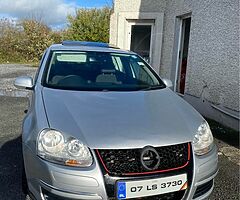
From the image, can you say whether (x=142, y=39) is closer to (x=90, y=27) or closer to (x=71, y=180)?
(x=71, y=180)

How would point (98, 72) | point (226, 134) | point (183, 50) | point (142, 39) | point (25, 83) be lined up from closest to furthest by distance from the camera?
point (25, 83) → point (98, 72) → point (226, 134) → point (183, 50) → point (142, 39)

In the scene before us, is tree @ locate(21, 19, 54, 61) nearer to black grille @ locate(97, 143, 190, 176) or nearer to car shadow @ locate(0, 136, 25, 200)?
car shadow @ locate(0, 136, 25, 200)

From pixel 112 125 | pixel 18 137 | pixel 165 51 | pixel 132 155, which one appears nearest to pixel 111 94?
pixel 112 125

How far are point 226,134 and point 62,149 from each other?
374 centimetres

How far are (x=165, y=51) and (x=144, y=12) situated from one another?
1.53 meters

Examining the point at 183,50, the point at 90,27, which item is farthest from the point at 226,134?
the point at 90,27

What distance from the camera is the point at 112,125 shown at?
2.16 metres

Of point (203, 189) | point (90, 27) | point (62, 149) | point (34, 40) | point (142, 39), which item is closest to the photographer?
point (62, 149)

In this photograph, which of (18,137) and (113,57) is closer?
(113,57)

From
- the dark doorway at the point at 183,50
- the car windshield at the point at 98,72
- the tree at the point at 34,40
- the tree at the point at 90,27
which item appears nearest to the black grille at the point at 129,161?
the car windshield at the point at 98,72

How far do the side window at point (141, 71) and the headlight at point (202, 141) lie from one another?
3.75 feet

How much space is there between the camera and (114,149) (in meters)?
1.96

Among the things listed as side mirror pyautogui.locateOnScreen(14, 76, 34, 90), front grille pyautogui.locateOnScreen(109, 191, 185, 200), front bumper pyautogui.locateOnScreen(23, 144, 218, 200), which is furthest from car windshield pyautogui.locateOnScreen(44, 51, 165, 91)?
front grille pyautogui.locateOnScreen(109, 191, 185, 200)

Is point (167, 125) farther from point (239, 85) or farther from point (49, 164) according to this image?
point (239, 85)
